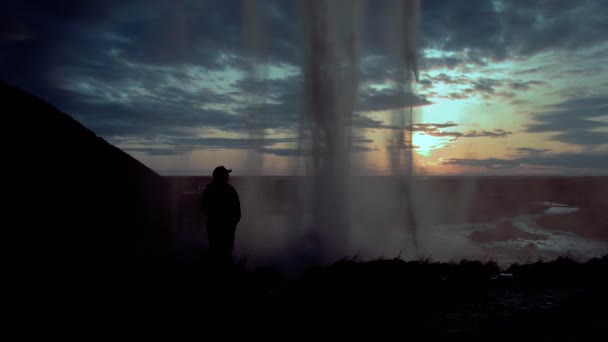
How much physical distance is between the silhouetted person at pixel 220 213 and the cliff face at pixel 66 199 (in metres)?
2.92

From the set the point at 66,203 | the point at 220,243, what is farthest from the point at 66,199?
the point at 220,243

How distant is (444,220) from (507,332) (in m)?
39.6

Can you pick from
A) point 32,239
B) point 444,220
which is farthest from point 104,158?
point 444,220

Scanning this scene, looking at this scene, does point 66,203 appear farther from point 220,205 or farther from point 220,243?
point 220,205

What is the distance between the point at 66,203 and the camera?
40.2 feet

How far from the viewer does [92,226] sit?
1216 centimetres

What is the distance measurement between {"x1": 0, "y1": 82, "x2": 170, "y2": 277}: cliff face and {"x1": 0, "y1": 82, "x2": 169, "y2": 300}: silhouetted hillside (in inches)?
0.9

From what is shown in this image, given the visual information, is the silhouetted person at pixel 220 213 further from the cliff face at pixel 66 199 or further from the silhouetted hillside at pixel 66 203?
the cliff face at pixel 66 199

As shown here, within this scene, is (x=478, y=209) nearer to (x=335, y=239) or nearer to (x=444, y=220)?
(x=444, y=220)

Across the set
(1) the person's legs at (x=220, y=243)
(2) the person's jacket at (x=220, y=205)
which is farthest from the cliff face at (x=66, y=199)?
(2) the person's jacket at (x=220, y=205)

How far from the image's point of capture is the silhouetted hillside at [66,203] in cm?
851

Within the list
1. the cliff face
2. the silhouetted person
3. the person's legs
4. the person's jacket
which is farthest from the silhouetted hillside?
the person's jacket

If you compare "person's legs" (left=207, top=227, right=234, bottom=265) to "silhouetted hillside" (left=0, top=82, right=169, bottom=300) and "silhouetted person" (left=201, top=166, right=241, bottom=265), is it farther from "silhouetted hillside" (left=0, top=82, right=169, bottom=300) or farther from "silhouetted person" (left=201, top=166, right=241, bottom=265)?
"silhouetted hillside" (left=0, top=82, right=169, bottom=300)

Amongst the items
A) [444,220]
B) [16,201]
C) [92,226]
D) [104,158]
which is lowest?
[444,220]
